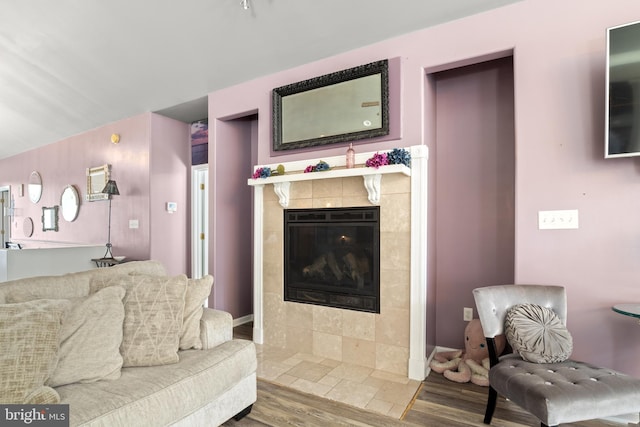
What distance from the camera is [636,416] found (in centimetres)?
187

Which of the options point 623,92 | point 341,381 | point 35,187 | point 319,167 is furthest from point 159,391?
point 35,187

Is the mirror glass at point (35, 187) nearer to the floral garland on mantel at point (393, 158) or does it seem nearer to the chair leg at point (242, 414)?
the chair leg at point (242, 414)

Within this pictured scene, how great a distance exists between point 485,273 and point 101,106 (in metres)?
4.98

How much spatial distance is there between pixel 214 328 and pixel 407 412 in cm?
129

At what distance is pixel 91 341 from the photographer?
152cm

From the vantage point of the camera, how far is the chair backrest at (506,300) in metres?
1.90

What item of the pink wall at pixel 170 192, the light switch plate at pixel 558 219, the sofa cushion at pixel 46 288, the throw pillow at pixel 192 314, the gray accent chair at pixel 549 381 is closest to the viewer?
the gray accent chair at pixel 549 381

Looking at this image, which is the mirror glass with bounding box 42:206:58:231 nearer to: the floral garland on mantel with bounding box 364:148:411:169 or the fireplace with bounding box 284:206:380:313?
the fireplace with bounding box 284:206:380:313

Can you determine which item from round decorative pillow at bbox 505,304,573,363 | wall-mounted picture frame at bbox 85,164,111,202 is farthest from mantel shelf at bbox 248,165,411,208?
wall-mounted picture frame at bbox 85,164,111,202

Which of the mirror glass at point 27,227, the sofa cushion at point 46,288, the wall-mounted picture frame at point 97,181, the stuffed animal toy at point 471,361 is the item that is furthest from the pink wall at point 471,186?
the mirror glass at point 27,227

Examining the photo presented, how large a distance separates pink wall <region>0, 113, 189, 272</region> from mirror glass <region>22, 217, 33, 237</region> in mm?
541

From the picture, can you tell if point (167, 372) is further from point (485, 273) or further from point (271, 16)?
point (271, 16)

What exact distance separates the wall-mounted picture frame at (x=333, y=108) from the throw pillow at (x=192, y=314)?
1588mm

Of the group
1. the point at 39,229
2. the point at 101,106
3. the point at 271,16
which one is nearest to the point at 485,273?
the point at 271,16
